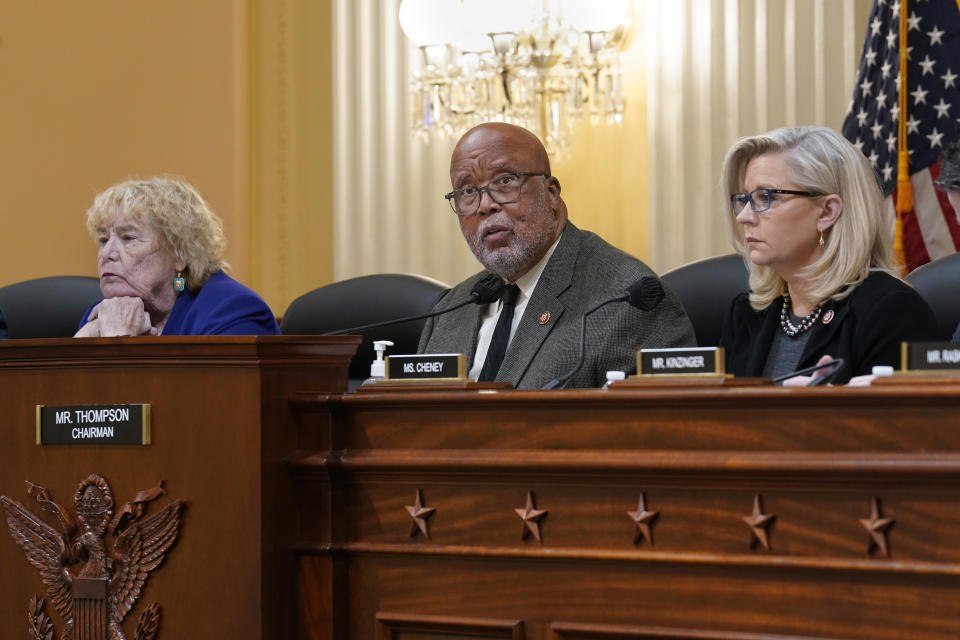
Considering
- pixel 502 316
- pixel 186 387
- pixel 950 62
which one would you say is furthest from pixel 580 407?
pixel 950 62

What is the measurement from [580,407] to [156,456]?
63 cm

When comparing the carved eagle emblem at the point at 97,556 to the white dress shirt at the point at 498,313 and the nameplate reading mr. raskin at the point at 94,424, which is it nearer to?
the nameplate reading mr. raskin at the point at 94,424

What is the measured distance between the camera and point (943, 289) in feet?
8.93

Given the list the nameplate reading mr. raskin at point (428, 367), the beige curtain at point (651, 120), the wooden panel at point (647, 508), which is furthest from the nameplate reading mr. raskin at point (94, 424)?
the beige curtain at point (651, 120)

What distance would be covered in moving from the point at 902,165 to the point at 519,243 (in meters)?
1.83

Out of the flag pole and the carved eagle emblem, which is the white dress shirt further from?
the flag pole

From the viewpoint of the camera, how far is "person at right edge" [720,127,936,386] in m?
2.36

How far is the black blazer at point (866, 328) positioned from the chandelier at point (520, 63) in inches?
104

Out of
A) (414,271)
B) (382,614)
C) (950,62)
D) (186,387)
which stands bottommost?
(382,614)

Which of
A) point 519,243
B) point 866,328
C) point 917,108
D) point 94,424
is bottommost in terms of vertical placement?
point 94,424

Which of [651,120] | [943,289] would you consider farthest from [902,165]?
[943,289]

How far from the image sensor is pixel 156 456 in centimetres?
184

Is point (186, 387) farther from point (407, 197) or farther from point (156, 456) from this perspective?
point (407, 197)

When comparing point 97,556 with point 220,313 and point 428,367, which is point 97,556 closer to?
point 428,367
